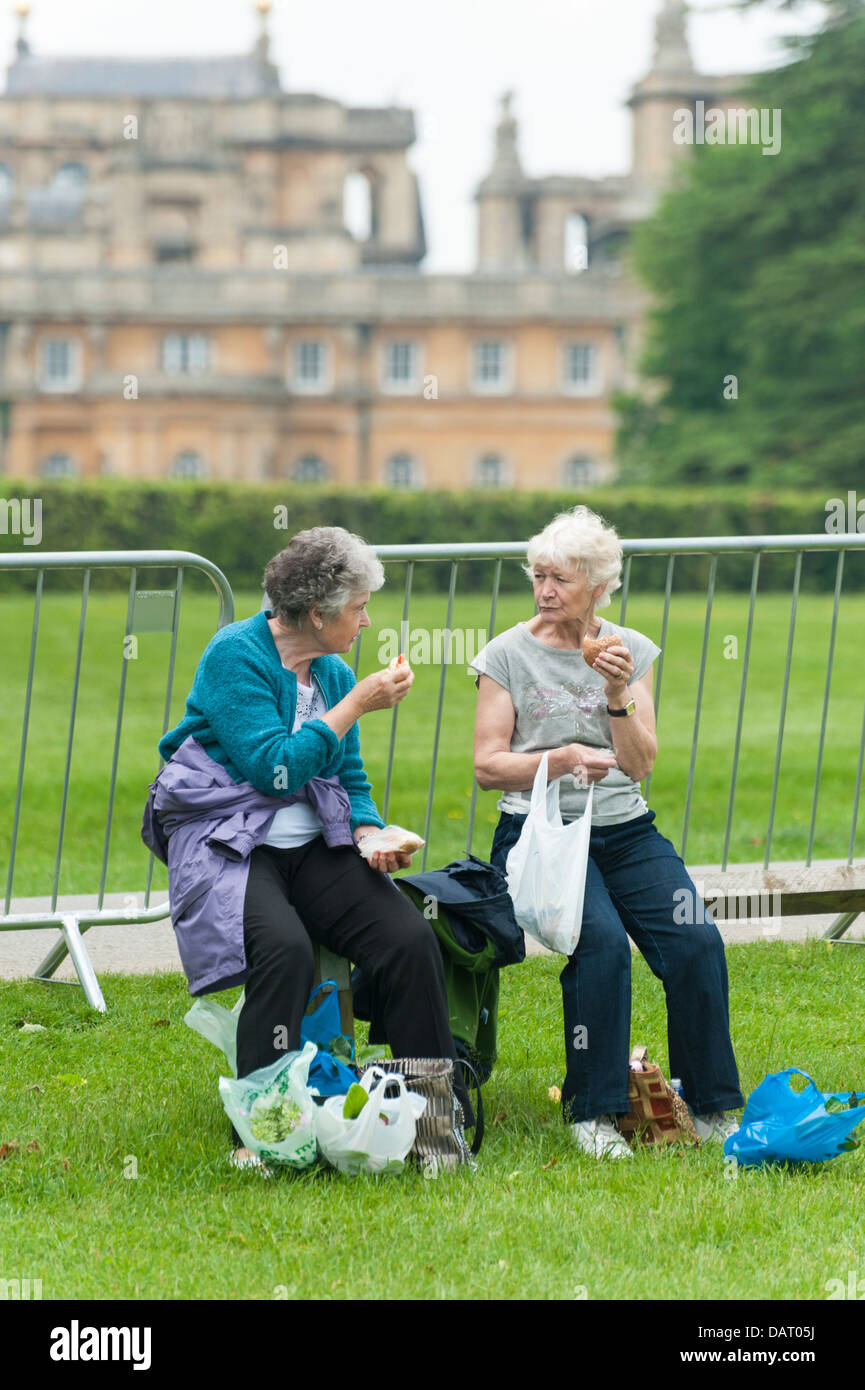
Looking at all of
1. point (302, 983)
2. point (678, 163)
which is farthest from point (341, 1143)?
point (678, 163)

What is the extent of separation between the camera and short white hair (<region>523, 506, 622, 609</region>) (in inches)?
178

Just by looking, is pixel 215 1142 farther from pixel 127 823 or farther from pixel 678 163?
pixel 678 163

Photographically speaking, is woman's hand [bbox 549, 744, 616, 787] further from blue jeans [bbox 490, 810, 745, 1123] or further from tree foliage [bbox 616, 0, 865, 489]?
tree foliage [bbox 616, 0, 865, 489]

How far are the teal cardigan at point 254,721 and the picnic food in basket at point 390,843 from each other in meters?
0.21

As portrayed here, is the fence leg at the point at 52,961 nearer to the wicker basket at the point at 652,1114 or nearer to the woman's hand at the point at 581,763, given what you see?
the woman's hand at the point at 581,763

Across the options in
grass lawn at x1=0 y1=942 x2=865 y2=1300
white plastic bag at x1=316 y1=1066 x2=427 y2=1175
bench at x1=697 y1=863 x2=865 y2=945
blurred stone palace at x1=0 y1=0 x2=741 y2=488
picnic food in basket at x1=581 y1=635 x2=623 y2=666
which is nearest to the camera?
grass lawn at x1=0 y1=942 x2=865 y2=1300

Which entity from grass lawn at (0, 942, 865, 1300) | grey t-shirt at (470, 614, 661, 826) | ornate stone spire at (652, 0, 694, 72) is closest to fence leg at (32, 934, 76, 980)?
grass lawn at (0, 942, 865, 1300)

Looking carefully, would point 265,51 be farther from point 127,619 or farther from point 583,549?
point 583,549

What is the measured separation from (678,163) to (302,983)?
149ft

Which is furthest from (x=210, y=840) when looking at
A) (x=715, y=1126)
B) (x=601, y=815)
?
(x=715, y=1126)

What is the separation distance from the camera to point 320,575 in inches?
168

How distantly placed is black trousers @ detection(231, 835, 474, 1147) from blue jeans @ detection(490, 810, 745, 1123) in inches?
13.0

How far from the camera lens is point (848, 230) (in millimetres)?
36594

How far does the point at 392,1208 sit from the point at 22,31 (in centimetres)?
8272
